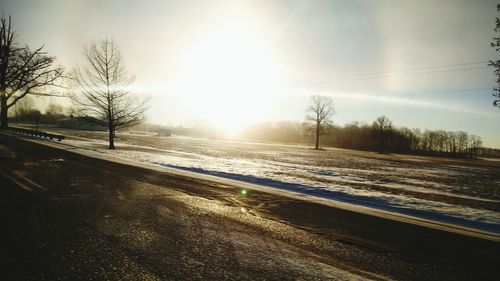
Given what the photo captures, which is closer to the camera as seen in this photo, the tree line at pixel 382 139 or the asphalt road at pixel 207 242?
the asphalt road at pixel 207 242

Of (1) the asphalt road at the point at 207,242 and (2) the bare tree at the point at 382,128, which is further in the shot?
(2) the bare tree at the point at 382,128

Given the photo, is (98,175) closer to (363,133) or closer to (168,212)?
(168,212)

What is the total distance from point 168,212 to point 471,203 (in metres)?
10.4

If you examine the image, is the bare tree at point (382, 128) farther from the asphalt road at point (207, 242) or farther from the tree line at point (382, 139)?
the asphalt road at point (207, 242)

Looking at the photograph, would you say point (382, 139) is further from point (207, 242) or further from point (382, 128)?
point (207, 242)

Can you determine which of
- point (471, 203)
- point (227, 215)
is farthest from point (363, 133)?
point (227, 215)

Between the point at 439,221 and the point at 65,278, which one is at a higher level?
the point at 65,278

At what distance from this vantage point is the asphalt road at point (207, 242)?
151 inches

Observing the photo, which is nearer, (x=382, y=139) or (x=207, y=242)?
(x=207, y=242)

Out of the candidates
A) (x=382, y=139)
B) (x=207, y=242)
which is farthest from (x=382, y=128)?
(x=207, y=242)

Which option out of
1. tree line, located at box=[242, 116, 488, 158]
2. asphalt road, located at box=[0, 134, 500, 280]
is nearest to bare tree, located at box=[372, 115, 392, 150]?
tree line, located at box=[242, 116, 488, 158]

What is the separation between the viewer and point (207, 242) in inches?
193

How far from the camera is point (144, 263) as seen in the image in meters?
3.91

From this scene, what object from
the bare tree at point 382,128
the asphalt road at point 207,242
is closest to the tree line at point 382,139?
the bare tree at point 382,128
